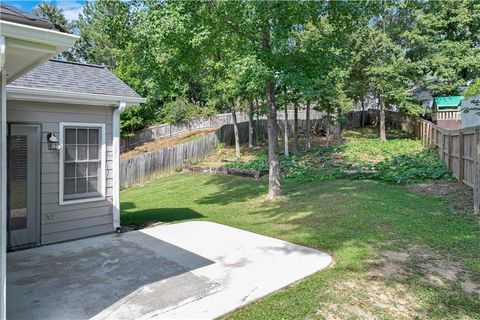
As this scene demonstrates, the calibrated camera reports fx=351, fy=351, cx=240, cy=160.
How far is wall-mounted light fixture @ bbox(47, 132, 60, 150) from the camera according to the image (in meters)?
5.63

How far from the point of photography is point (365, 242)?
517 centimetres

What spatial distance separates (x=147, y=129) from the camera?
2488 cm

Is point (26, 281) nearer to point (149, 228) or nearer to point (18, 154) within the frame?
point (18, 154)

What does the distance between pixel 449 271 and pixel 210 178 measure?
36.8ft

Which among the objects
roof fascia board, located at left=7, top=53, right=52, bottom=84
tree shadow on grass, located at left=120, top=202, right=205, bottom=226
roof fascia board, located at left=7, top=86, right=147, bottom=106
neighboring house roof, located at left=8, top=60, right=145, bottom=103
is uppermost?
neighboring house roof, located at left=8, top=60, right=145, bottom=103

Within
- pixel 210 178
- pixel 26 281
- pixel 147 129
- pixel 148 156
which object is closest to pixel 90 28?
pixel 147 129

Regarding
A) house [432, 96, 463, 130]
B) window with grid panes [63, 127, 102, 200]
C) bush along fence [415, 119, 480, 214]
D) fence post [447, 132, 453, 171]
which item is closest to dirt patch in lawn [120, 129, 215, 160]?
house [432, 96, 463, 130]

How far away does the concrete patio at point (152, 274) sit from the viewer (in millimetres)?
3309

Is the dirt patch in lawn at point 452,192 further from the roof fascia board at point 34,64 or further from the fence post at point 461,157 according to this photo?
the roof fascia board at point 34,64

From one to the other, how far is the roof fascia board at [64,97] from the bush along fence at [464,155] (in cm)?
655

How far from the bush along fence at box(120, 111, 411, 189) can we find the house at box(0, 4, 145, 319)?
967 cm

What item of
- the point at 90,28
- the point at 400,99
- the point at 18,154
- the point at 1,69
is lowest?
the point at 18,154

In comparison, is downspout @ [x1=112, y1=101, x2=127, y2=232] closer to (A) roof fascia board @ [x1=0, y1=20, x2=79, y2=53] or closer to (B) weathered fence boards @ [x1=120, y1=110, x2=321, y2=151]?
(A) roof fascia board @ [x1=0, y1=20, x2=79, y2=53]

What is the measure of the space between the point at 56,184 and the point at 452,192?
326 inches
